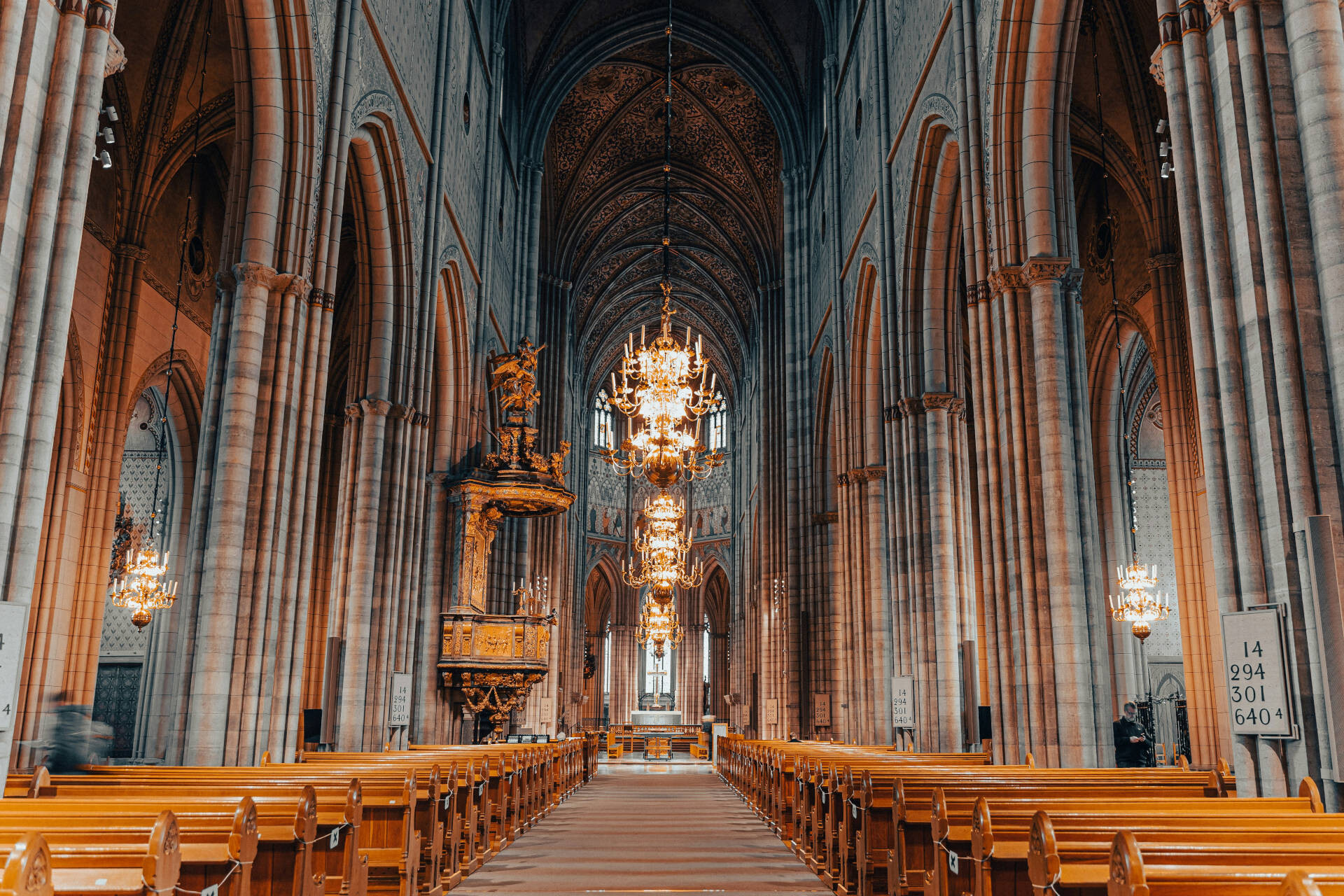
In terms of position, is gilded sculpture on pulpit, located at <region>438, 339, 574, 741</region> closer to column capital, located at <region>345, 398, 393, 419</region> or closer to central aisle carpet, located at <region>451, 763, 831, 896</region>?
central aisle carpet, located at <region>451, 763, 831, 896</region>

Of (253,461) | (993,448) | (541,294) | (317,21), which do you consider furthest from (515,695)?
(541,294)

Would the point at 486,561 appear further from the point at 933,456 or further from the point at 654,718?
the point at 654,718

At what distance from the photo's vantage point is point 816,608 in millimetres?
22141

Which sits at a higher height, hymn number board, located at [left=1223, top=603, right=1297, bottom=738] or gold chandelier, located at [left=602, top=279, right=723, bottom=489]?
gold chandelier, located at [left=602, top=279, right=723, bottom=489]

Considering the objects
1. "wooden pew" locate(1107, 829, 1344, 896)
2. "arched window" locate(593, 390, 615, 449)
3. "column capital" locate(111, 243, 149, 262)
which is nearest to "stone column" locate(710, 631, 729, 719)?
"arched window" locate(593, 390, 615, 449)

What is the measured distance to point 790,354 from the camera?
23.8 m

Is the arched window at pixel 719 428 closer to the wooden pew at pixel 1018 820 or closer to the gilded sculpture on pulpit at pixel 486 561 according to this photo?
the gilded sculpture on pulpit at pixel 486 561

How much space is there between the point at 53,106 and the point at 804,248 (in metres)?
19.9

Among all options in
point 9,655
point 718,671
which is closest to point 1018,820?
point 9,655

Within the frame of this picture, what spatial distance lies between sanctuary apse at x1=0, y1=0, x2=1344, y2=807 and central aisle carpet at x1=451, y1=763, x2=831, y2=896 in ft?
8.10

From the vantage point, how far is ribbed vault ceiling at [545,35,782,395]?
28.3 m

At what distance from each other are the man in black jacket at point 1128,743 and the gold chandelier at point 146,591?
1331 cm

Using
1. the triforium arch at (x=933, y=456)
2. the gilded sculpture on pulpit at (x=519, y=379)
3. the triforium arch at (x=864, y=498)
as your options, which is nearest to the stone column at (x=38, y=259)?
the triforium arch at (x=933, y=456)

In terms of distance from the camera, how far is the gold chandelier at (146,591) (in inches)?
604
